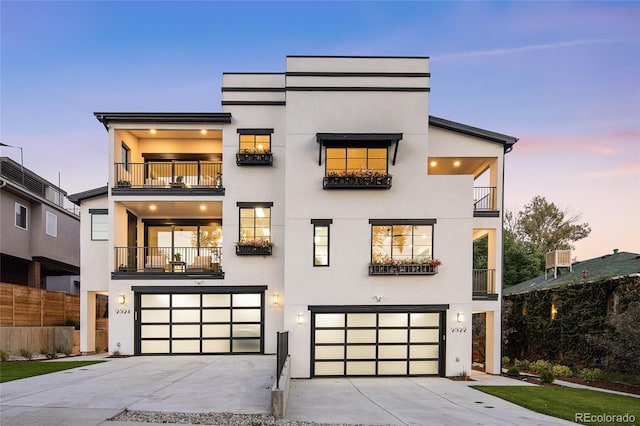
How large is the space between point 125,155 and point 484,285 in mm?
16017

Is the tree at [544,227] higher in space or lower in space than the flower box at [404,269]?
higher

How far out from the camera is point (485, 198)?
51.4ft

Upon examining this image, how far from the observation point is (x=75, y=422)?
6.62 m

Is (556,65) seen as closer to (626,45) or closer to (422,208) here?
(626,45)

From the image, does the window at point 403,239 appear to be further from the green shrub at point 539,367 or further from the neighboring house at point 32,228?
the neighboring house at point 32,228

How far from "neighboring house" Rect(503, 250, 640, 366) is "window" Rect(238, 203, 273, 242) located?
1180 cm

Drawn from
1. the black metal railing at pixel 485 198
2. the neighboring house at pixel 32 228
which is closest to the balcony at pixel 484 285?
the black metal railing at pixel 485 198

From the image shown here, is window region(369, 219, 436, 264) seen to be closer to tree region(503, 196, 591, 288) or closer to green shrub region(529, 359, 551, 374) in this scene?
green shrub region(529, 359, 551, 374)

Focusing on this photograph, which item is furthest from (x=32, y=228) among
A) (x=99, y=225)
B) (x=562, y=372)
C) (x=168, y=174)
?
(x=562, y=372)

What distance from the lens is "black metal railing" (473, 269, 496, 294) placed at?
1496 cm

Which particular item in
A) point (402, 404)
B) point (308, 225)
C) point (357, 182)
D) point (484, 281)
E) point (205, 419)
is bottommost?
point (402, 404)

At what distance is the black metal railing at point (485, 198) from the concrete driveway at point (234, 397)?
A: 6.32 m

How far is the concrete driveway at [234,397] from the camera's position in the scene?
7570 mm

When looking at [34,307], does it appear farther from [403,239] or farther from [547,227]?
[547,227]
